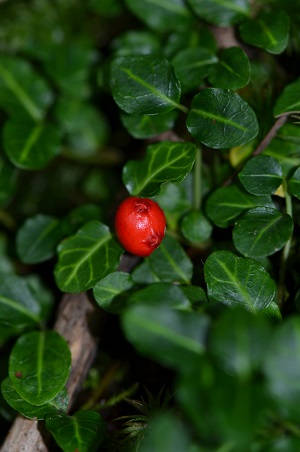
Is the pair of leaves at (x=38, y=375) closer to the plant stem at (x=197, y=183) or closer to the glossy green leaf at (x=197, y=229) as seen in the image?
the glossy green leaf at (x=197, y=229)

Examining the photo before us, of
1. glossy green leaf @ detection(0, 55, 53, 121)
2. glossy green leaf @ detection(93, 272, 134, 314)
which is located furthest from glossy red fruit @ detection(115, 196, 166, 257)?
glossy green leaf @ detection(0, 55, 53, 121)

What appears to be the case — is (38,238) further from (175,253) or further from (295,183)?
(295,183)

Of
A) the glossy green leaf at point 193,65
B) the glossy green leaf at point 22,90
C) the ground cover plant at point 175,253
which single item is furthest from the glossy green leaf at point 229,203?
the glossy green leaf at point 22,90

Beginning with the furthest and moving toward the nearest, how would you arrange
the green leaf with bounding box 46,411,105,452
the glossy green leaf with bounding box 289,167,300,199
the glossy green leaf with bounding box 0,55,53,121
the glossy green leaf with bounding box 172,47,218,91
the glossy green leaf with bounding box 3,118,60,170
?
1. the glossy green leaf with bounding box 0,55,53,121
2. the glossy green leaf with bounding box 3,118,60,170
3. the glossy green leaf with bounding box 172,47,218,91
4. the glossy green leaf with bounding box 289,167,300,199
5. the green leaf with bounding box 46,411,105,452

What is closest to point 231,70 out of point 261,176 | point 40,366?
point 261,176

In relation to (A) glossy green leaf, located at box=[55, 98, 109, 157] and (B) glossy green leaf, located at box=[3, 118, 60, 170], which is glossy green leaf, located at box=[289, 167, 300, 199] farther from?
(A) glossy green leaf, located at box=[55, 98, 109, 157]

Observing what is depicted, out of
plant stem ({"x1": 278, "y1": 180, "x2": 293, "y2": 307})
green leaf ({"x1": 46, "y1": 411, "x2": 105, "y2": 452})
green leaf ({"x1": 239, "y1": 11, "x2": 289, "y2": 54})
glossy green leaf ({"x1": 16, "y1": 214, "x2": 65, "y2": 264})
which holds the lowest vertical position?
plant stem ({"x1": 278, "y1": 180, "x2": 293, "y2": 307})

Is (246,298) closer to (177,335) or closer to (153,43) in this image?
(177,335)
